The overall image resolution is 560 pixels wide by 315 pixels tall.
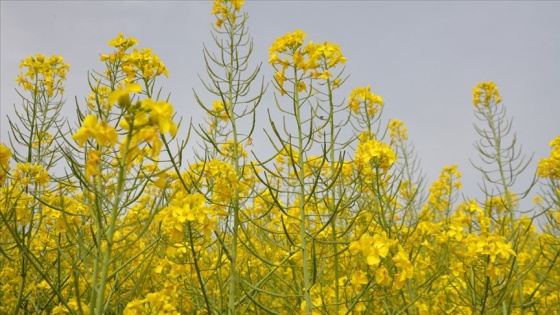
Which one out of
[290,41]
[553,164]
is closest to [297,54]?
[290,41]

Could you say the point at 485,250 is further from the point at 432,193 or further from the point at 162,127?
the point at 432,193

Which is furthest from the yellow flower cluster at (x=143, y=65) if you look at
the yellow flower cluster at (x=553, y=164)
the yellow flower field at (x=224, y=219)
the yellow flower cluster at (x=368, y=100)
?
the yellow flower cluster at (x=553, y=164)

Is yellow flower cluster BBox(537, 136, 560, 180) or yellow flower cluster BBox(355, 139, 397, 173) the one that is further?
yellow flower cluster BBox(537, 136, 560, 180)

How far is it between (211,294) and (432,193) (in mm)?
5447

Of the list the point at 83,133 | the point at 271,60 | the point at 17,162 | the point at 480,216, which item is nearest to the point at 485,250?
the point at 480,216

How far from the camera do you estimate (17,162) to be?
3.16 m

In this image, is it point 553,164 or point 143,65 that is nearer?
point 143,65

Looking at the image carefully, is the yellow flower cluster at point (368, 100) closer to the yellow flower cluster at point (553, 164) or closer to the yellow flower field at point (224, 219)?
the yellow flower field at point (224, 219)

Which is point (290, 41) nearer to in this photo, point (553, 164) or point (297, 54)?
point (297, 54)

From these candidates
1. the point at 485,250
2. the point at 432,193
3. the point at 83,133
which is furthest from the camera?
the point at 432,193

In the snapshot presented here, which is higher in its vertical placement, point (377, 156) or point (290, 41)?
point (290, 41)

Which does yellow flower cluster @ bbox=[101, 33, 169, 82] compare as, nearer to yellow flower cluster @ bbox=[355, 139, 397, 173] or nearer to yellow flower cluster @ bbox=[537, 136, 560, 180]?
yellow flower cluster @ bbox=[355, 139, 397, 173]

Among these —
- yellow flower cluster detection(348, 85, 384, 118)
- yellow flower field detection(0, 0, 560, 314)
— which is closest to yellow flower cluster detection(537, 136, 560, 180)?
yellow flower field detection(0, 0, 560, 314)

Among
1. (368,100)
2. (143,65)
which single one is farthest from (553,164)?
(143,65)
